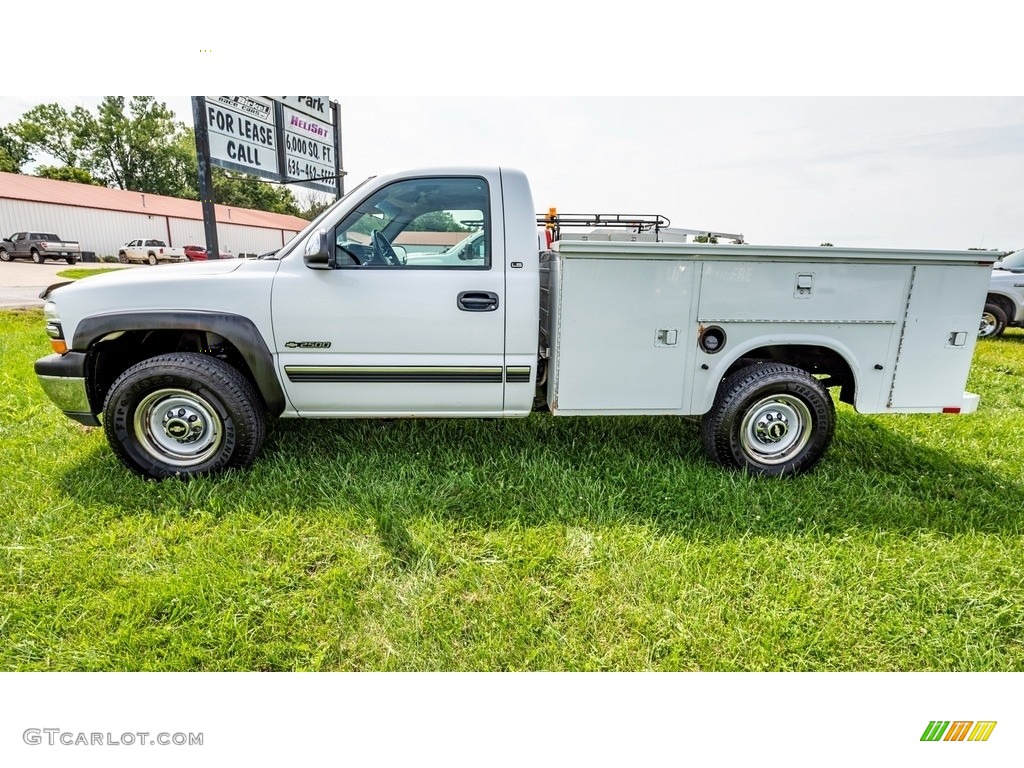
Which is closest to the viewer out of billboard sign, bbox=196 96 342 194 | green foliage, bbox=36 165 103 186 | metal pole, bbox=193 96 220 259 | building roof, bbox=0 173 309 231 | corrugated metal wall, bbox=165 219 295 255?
metal pole, bbox=193 96 220 259

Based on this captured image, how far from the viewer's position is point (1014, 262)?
8.83 metres

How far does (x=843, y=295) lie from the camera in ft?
10.4

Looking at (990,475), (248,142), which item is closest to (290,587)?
(990,475)

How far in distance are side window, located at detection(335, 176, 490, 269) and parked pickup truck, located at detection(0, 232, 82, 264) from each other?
24.9 metres

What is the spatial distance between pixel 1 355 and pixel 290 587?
6211mm

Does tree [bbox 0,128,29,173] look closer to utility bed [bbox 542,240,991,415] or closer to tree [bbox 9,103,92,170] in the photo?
tree [bbox 9,103,92,170]

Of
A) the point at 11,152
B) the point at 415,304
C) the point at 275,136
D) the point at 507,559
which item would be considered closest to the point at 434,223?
the point at 415,304

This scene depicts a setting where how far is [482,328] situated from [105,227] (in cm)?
3038

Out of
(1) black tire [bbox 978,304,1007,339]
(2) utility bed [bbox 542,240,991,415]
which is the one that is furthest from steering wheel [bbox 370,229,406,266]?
(1) black tire [bbox 978,304,1007,339]

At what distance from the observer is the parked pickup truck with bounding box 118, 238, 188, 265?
2523cm

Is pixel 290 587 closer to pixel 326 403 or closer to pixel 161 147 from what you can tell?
pixel 326 403
